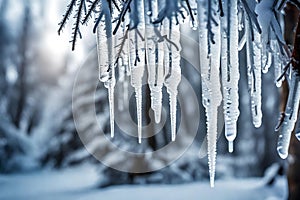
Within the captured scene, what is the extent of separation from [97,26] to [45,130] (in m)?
12.5

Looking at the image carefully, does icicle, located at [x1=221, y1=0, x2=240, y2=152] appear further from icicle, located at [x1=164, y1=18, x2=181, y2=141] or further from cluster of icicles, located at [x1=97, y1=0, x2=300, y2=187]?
icicle, located at [x1=164, y1=18, x2=181, y2=141]

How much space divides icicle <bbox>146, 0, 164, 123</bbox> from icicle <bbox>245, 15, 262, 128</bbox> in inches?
→ 16.3

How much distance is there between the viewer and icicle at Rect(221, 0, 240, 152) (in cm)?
188

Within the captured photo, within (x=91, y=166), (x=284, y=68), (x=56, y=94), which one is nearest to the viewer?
(x=284, y=68)

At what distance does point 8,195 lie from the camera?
8281 millimetres

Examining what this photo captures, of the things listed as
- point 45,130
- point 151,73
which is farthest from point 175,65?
point 45,130

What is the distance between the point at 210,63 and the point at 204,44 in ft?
0.48

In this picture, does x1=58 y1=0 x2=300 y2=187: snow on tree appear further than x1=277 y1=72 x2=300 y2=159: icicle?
No

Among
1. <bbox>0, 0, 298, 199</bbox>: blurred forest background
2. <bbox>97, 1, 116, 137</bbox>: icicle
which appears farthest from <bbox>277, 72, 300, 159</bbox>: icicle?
<bbox>0, 0, 298, 199</bbox>: blurred forest background

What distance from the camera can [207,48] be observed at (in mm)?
1890

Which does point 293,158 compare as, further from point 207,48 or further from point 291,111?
point 207,48

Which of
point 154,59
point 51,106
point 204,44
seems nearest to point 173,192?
point 154,59

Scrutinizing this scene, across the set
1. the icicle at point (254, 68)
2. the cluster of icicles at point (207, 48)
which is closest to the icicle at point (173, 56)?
the cluster of icicles at point (207, 48)

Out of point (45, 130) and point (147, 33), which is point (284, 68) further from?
point (45, 130)
